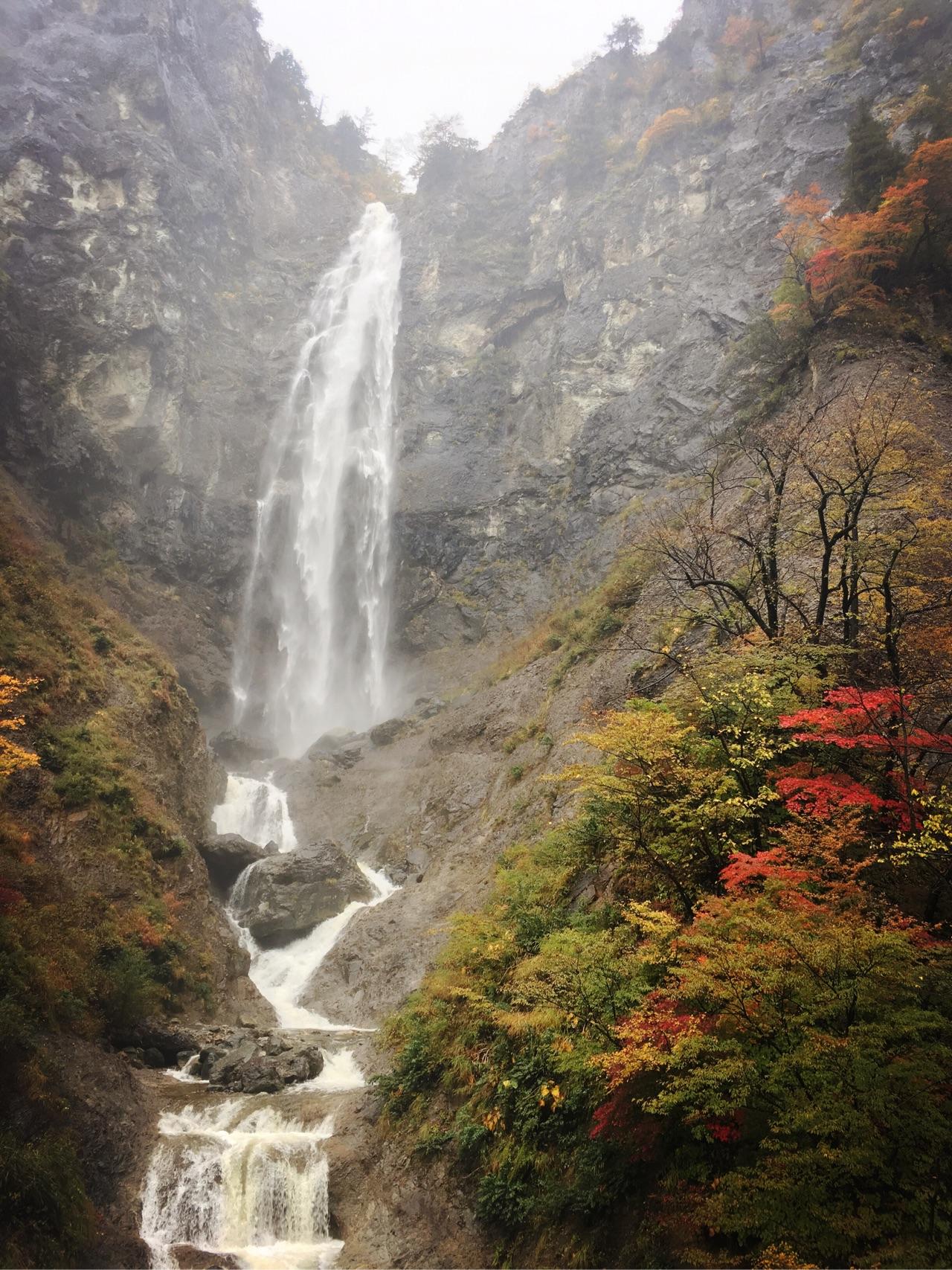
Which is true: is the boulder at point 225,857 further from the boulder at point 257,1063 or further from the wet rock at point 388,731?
the wet rock at point 388,731

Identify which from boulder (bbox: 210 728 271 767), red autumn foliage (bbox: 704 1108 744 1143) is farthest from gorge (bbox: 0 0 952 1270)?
boulder (bbox: 210 728 271 767)

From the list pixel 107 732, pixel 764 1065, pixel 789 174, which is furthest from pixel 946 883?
pixel 789 174

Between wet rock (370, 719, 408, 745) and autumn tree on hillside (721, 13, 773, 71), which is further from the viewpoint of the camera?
autumn tree on hillside (721, 13, 773, 71)

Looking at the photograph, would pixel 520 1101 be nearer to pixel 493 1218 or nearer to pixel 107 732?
pixel 493 1218

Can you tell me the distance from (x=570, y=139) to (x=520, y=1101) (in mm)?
51698

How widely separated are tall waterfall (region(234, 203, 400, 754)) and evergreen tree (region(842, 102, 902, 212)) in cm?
2498

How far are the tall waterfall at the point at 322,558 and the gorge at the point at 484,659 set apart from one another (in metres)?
0.31

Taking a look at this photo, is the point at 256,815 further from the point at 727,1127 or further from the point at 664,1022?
the point at 727,1127

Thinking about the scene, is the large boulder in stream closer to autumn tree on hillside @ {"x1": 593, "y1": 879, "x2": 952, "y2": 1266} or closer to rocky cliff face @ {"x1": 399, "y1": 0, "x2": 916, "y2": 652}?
rocky cliff face @ {"x1": 399, "y1": 0, "x2": 916, "y2": 652}

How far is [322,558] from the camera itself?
37.4 metres

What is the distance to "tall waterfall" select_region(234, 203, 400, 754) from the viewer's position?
34.6 metres

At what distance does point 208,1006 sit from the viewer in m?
14.1

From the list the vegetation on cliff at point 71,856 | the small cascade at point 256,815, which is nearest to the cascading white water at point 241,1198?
the vegetation on cliff at point 71,856

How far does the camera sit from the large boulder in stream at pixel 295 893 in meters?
18.7
